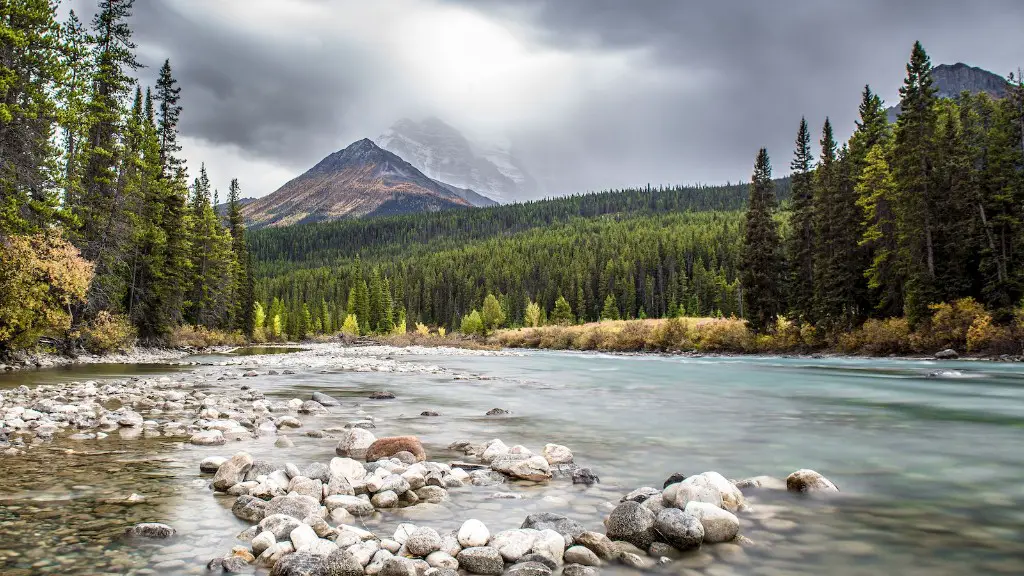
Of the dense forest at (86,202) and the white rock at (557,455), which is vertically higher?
the dense forest at (86,202)

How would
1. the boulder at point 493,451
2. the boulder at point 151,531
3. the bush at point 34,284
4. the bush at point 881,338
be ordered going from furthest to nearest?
the bush at point 881,338 → the bush at point 34,284 → the boulder at point 493,451 → the boulder at point 151,531

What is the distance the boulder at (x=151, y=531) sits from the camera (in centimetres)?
482

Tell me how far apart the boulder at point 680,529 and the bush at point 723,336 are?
4308 cm

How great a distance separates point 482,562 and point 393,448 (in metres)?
4.13

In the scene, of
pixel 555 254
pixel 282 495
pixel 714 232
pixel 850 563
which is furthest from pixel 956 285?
pixel 555 254

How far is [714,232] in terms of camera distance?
473 feet

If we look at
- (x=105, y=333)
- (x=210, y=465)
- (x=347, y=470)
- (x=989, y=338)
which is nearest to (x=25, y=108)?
(x=105, y=333)

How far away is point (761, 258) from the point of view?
47.1 m

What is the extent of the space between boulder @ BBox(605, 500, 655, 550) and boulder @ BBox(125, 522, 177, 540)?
372 centimetres

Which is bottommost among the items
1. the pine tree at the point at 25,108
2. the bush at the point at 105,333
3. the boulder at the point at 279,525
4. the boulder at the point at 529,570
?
the boulder at the point at 529,570

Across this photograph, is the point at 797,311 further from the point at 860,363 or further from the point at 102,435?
the point at 102,435

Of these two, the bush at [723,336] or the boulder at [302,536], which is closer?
the boulder at [302,536]

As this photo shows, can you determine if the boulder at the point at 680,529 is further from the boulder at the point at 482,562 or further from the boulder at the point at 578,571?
the boulder at the point at 482,562

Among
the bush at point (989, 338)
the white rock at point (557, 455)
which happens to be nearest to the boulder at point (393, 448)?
the white rock at point (557, 455)
